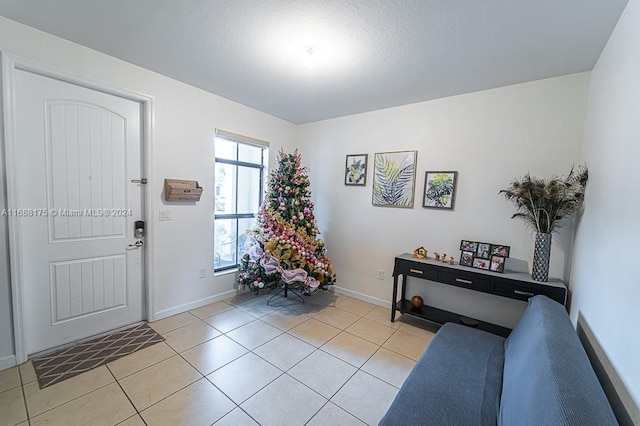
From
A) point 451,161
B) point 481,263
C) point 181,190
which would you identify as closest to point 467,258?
point 481,263

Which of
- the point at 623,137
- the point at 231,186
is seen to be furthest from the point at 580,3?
the point at 231,186

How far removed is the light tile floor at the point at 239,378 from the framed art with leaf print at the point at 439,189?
139 centimetres

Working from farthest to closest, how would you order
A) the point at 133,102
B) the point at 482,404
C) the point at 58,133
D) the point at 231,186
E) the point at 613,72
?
the point at 231,186
the point at 133,102
the point at 58,133
the point at 613,72
the point at 482,404

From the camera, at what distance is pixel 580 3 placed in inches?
56.5

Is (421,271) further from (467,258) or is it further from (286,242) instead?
(286,242)

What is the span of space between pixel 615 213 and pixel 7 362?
4115 millimetres

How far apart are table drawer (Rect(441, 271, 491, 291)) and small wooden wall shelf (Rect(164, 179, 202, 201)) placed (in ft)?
9.22

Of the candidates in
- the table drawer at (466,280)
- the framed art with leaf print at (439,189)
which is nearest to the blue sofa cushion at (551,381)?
the table drawer at (466,280)

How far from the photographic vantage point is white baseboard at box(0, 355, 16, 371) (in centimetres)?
189

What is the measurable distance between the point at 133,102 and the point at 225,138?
0.97 meters

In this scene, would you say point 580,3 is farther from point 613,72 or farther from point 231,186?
point 231,186

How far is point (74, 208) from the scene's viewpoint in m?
2.21

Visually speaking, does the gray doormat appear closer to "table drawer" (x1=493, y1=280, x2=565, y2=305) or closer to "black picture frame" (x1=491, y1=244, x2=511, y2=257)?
"table drawer" (x1=493, y1=280, x2=565, y2=305)

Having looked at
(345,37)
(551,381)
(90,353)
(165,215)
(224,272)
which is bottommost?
(90,353)
